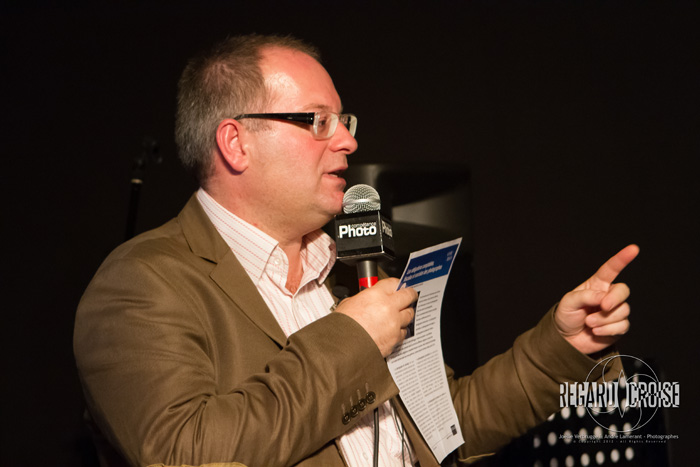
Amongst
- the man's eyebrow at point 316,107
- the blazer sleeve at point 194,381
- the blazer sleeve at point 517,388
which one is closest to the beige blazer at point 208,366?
the blazer sleeve at point 194,381

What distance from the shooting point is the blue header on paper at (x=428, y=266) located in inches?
54.5

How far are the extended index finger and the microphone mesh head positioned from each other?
539 mm

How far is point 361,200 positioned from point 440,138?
1.12m

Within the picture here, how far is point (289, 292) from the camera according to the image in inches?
63.7

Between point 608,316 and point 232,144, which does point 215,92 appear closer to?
point 232,144

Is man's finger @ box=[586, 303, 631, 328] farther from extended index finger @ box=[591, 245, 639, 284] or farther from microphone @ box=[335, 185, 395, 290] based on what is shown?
microphone @ box=[335, 185, 395, 290]

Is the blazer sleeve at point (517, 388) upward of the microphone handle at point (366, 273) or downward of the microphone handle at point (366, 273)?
downward

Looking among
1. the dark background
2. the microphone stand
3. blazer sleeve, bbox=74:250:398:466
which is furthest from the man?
the microphone stand

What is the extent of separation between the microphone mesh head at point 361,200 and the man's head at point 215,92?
12.2 inches

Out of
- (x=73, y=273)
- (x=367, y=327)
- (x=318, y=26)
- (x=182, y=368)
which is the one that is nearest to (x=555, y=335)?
(x=367, y=327)

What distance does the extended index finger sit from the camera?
4.79 ft

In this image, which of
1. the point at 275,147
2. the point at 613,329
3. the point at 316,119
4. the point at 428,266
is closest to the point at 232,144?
the point at 275,147

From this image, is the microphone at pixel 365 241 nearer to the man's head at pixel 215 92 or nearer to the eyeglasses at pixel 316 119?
the eyeglasses at pixel 316 119

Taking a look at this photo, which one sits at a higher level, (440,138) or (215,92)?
(215,92)
